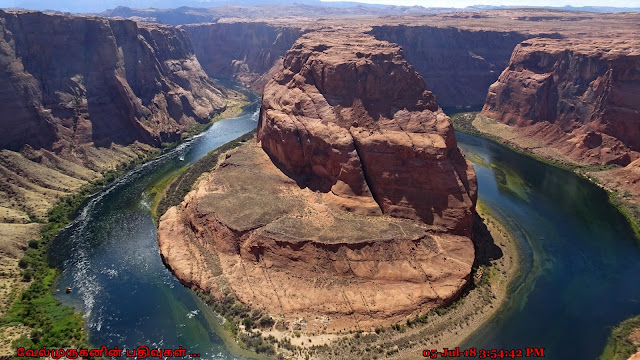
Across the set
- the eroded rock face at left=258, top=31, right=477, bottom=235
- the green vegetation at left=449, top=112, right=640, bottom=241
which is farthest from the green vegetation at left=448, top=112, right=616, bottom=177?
the eroded rock face at left=258, top=31, right=477, bottom=235

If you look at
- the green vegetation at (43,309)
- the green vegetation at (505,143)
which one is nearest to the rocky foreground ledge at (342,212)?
the green vegetation at (43,309)

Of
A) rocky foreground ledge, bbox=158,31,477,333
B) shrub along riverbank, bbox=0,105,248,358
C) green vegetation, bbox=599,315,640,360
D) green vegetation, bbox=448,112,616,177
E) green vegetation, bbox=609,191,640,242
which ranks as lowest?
green vegetation, bbox=448,112,616,177

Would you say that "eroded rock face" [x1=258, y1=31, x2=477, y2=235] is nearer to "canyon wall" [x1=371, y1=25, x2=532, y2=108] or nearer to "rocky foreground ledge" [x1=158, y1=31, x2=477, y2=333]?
"rocky foreground ledge" [x1=158, y1=31, x2=477, y2=333]

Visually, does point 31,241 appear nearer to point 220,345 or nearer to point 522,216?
point 220,345

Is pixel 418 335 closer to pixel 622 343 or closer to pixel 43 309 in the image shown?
A: pixel 622 343

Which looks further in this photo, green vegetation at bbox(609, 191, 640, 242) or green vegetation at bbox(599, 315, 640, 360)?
green vegetation at bbox(609, 191, 640, 242)

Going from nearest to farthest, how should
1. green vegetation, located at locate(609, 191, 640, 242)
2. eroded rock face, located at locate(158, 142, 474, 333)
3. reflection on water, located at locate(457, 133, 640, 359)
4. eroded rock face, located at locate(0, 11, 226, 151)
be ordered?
reflection on water, located at locate(457, 133, 640, 359) < eroded rock face, located at locate(158, 142, 474, 333) < green vegetation, located at locate(609, 191, 640, 242) < eroded rock face, located at locate(0, 11, 226, 151)

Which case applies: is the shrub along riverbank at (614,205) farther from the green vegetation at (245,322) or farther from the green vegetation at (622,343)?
the green vegetation at (245,322)
